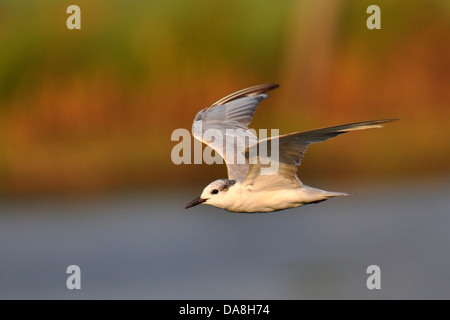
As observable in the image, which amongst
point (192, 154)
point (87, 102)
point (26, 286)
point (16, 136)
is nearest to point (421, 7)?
point (192, 154)

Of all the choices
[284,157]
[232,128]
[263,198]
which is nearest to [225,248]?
[232,128]

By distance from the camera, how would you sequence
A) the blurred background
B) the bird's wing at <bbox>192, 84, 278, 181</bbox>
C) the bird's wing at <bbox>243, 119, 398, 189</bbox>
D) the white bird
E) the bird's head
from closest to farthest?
the bird's wing at <bbox>243, 119, 398, 189</bbox> < the white bird < the bird's head < the bird's wing at <bbox>192, 84, 278, 181</bbox> < the blurred background

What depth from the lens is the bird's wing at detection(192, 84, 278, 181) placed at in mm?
8758

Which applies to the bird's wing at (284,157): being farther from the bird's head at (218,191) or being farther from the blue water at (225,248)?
the blue water at (225,248)

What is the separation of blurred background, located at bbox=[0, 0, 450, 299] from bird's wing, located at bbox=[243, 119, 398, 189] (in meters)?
6.80

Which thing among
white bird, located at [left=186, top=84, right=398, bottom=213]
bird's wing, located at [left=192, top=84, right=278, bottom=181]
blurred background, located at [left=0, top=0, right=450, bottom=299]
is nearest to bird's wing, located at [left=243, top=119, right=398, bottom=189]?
white bird, located at [left=186, top=84, right=398, bottom=213]

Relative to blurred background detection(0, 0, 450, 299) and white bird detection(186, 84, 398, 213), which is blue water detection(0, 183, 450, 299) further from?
white bird detection(186, 84, 398, 213)

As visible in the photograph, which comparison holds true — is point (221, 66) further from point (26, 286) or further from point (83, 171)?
point (26, 286)

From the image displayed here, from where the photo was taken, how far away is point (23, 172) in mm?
16859

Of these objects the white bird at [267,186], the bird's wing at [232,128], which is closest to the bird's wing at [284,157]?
the white bird at [267,186]

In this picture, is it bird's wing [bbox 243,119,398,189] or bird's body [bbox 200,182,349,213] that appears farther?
bird's body [bbox 200,182,349,213]

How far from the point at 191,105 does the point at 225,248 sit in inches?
142

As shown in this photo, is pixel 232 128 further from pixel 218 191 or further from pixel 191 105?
pixel 191 105

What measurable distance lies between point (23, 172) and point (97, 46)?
274 cm
